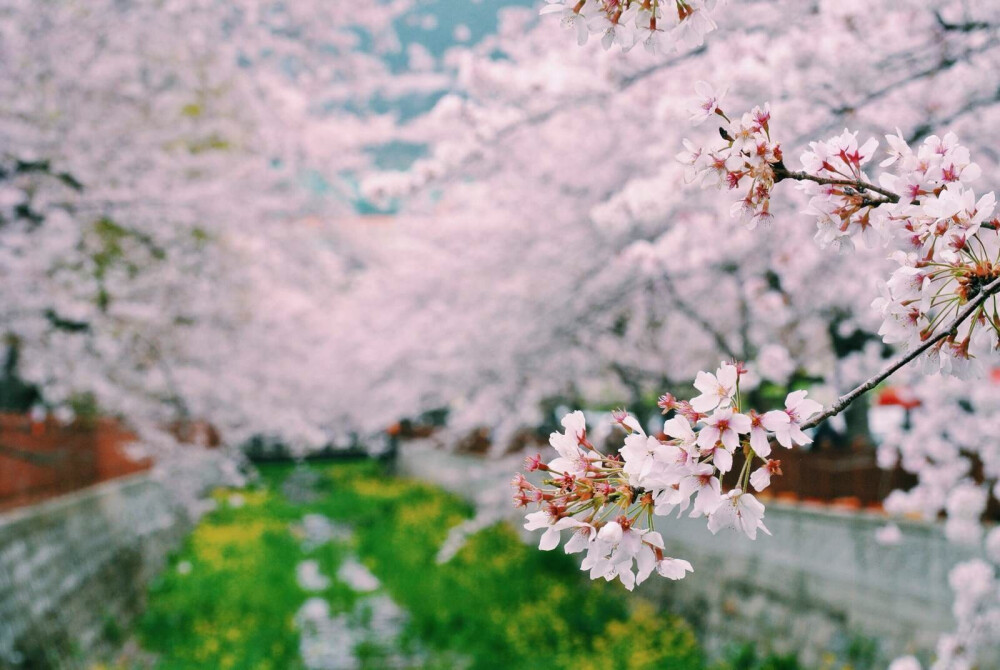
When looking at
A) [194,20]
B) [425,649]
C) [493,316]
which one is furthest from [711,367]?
[194,20]

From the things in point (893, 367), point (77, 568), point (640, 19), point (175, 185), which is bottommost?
point (77, 568)

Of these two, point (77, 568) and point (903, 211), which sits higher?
point (903, 211)

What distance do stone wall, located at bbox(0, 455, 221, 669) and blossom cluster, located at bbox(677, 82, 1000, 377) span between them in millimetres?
7134

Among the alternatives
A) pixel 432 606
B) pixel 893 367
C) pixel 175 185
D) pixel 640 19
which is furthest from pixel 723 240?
pixel 432 606

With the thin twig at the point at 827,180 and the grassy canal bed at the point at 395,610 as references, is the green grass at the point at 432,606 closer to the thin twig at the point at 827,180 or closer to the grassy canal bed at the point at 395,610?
the grassy canal bed at the point at 395,610

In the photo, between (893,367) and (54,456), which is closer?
(893,367)

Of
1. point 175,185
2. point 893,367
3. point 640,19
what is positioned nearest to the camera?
point 893,367

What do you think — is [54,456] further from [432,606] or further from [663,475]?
[663,475]

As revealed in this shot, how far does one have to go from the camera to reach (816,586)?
730 centimetres

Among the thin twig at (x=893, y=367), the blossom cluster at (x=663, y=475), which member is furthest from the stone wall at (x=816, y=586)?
the blossom cluster at (x=663, y=475)

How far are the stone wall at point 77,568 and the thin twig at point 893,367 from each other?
718 cm

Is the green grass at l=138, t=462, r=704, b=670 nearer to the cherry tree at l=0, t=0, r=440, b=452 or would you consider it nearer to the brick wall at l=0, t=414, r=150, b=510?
the brick wall at l=0, t=414, r=150, b=510

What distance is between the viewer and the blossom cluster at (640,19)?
140 cm

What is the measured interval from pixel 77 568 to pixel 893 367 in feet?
32.0
